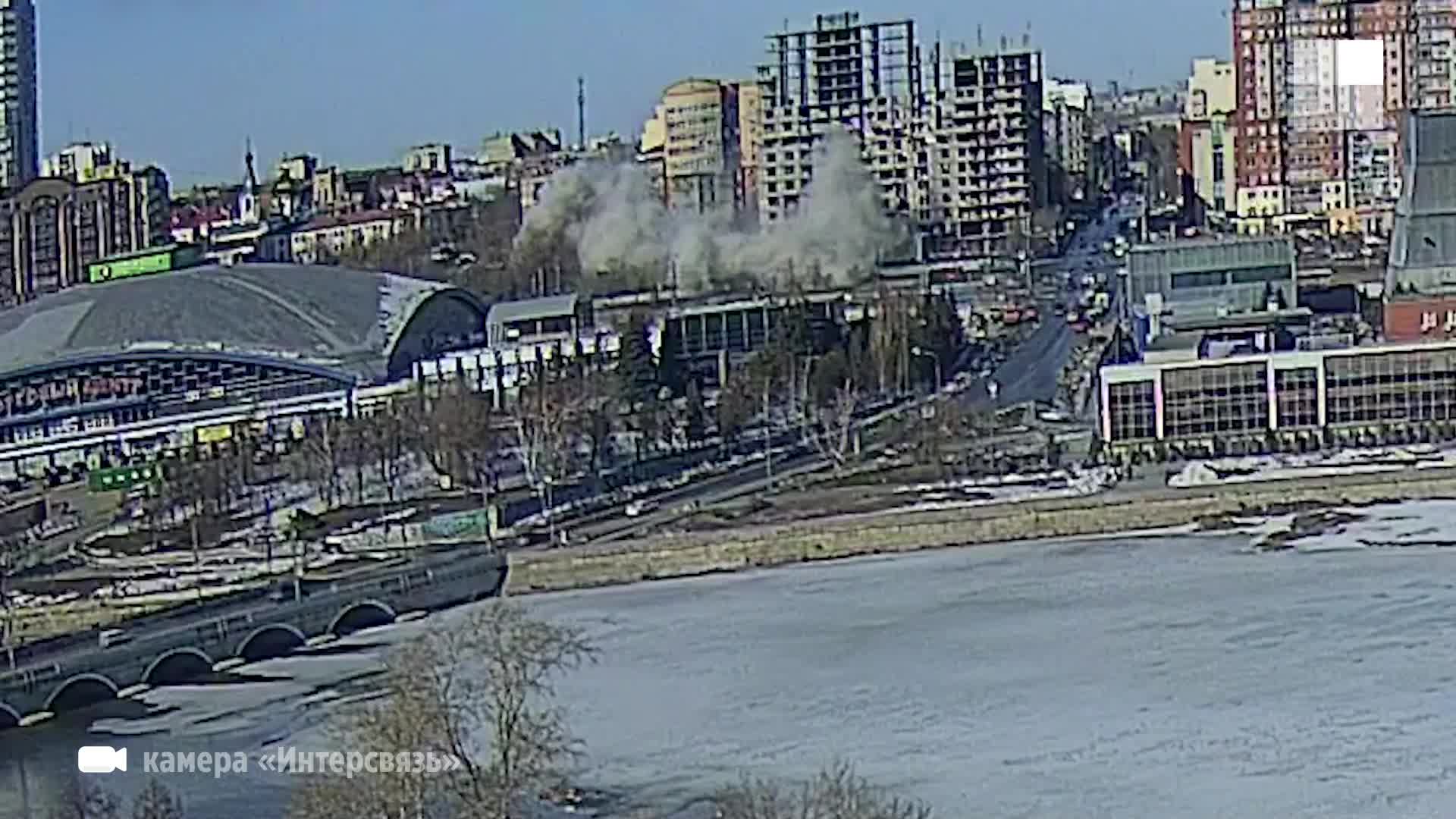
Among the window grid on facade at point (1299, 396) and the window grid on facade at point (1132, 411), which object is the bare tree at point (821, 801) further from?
the window grid on facade at point (1299, 396)

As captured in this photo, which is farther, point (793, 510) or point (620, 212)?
point (620, 212)

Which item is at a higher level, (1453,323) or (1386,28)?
(1386,28)

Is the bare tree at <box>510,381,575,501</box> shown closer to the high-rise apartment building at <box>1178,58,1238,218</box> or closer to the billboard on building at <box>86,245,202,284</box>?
the billboard on building at <box>86,245,202,284</box>

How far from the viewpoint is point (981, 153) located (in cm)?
1531

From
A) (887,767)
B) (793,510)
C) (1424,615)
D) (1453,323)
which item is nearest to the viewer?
(887,767)

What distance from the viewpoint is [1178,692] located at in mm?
5176

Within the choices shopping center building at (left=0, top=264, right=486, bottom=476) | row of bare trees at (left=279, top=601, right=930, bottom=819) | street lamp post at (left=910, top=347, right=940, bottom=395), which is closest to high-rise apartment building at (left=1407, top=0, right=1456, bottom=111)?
street lamp post at (left=910, top=347, right=940, bottom=395)

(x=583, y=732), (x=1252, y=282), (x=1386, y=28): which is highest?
(x=1386, y=28)

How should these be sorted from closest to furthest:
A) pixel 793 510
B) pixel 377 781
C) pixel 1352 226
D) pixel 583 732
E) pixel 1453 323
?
pixel 377 781 → pixel 583 732 → pixel 793 510 → pixel 1453 323 → pixel 1352 226

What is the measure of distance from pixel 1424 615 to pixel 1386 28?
10016mm

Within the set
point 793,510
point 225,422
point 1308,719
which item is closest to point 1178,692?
point 1308,719

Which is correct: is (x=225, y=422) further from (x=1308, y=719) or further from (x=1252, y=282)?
(x=1308, y=719)

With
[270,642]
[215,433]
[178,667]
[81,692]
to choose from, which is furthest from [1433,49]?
[81,692]

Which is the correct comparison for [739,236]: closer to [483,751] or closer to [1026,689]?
[1026,689]
